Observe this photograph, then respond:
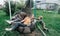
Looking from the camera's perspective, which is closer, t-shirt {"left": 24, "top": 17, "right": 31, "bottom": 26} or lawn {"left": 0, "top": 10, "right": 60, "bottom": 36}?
t-shirt {"left": 24, "top": 17, "right": 31, "bottom": 26}

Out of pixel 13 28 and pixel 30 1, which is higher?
pixel 30 1

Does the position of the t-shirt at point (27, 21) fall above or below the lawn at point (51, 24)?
above

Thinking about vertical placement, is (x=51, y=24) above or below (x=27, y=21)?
below

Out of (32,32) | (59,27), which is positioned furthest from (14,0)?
(32,32)

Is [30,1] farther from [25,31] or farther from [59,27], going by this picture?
[59,27]

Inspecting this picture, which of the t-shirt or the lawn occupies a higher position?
the t-shirt

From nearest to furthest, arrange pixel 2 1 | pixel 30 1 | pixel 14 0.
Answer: pixel 30 1, pixel 14 0, pixel 2 1

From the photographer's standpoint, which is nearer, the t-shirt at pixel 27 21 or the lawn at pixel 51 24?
the t-shirt at pixel 27 21

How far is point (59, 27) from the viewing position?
8453 mm

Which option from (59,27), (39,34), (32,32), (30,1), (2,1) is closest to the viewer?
(30,1)

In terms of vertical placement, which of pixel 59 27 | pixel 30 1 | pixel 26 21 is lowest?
pixel 59 27

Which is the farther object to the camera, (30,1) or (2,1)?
(2,1)

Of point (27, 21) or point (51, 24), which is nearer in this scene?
point (27, 21)

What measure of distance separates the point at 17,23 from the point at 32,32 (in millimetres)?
460
